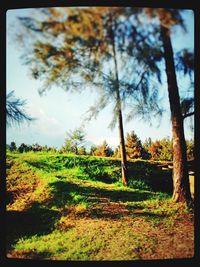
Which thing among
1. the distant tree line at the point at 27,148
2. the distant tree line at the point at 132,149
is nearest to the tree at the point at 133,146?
the distant tree line at the point at 132,149

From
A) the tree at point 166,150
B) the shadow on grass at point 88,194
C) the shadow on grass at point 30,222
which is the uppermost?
the tree at point 166,150

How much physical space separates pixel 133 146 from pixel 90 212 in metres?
2.60

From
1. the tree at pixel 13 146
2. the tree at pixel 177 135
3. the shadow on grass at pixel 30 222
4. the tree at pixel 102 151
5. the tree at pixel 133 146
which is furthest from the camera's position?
the tree at pixel 102 151

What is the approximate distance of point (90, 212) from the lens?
6.35 meters

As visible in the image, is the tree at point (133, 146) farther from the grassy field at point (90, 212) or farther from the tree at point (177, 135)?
the tree at point (177, 135)

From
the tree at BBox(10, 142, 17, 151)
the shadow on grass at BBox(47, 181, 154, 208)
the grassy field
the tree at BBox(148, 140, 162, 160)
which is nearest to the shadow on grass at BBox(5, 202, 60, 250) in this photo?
the grassy field

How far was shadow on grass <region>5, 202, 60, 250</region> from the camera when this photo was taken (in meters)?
5.72

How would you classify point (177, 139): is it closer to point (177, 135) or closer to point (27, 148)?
point (177, 135)

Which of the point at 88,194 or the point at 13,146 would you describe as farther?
the point at 13,146

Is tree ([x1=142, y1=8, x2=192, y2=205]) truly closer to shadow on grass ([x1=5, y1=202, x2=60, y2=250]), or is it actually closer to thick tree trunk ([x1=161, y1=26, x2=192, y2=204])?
thick tree trunk ([x1=161, y1=26, x2=192, y2=204])

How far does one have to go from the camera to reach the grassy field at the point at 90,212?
16.1 feet

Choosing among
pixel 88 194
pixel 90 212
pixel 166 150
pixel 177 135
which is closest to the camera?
pixel 177 135
